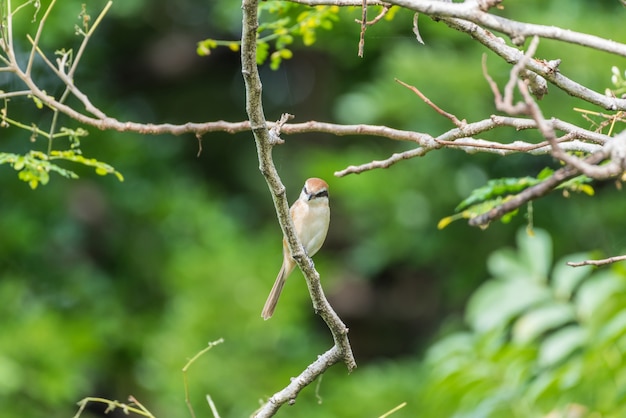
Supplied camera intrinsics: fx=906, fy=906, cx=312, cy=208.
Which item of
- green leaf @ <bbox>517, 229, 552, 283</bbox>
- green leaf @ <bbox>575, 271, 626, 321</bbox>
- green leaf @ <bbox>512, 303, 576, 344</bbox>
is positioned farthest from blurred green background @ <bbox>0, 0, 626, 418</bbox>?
green leaf @ <bbox>575, 271, 626, 321</bbox>

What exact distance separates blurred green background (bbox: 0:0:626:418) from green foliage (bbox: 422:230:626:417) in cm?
157

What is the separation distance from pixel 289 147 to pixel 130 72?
5.16ft

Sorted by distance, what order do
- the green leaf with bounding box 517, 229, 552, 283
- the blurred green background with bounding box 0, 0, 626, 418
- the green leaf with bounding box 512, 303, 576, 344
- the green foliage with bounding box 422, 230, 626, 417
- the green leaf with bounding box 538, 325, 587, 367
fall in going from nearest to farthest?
the green foliage with bounding box 422, 230, 626, 417, the green leaf with bounding box 538, 325, 587, 367, the green leaf with bounding box 512, 303, 576, 344, the green leaf with bounding box 517, 229, 552, 283, the blurred green background with bounding box 0, 0, 626, 418

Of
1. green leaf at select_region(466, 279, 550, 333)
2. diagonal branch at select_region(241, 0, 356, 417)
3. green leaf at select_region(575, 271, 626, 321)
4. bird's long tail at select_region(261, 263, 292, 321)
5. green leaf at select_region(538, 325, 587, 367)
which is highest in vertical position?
bird's long tail at select_region(261, 263, 292, 321)

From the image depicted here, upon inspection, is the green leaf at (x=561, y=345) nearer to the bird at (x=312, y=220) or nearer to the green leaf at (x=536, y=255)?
the green leaf at (x=536, y=255)

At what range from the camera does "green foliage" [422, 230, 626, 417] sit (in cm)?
252

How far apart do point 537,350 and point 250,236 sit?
173 inches

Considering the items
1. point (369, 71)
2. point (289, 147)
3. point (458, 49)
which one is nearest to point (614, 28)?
point (458, 49)

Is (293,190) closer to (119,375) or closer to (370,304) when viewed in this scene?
(370,304)

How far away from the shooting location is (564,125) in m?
1.61

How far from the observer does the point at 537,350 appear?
9.35 feet

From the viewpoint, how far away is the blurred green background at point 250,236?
5805 mm

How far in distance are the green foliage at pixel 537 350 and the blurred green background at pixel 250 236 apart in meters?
1.57

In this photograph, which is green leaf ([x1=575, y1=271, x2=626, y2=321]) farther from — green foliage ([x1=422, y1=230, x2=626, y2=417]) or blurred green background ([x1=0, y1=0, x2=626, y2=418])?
blurred green background ([x1=0, y1=0, x2=626, y2=418])
